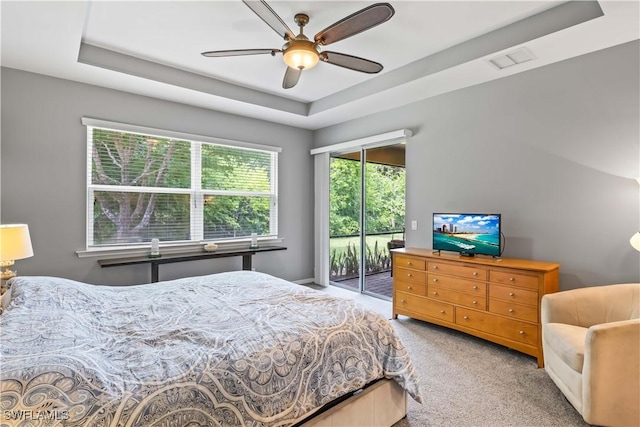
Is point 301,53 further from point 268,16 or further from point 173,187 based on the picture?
point 173,187

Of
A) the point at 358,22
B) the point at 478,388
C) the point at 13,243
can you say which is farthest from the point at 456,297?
the point at 13,243

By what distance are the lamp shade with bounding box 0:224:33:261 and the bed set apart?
190 millimetres

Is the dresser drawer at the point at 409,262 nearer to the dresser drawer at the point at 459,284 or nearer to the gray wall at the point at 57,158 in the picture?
the dresser drawer at the point at 459,284

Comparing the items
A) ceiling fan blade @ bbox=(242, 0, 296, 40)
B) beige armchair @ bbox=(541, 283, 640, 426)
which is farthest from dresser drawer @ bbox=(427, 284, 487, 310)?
ceiling fan blade @ bbox=(242, 0, 296, 40)

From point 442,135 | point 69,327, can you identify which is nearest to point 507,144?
point 442,135

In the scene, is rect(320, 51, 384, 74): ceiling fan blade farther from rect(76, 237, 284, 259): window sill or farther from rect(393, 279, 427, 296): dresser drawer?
rect(76, 237, 284, 259): window sill

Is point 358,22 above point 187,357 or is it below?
above

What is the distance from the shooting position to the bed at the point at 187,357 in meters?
1.11

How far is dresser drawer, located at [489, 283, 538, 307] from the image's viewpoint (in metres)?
2.69

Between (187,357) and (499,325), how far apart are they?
269 cm

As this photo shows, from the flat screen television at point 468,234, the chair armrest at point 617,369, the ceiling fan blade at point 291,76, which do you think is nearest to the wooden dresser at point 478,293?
the flat screen television at point 468,234

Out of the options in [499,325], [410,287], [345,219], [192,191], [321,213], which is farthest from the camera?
[321,213]

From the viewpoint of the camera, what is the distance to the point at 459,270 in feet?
10.4

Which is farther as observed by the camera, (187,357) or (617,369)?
(617,369)
